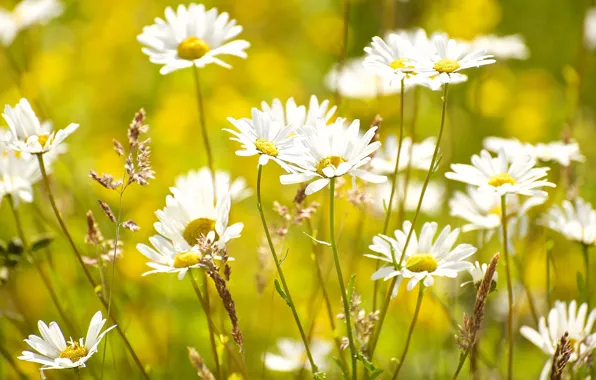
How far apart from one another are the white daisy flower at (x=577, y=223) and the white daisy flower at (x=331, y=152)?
0.52 meters

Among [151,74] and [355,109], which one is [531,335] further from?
[151,74]

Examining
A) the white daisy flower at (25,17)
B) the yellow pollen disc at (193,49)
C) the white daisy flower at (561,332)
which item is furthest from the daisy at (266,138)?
the white daisy flower at (25,17)

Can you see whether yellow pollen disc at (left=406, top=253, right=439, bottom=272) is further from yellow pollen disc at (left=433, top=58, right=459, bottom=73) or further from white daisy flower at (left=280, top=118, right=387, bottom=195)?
yellow pollen disc at (left=433, top=58, right=459, bottom=73)

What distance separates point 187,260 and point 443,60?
541mm

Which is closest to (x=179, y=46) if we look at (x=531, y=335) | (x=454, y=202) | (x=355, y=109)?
(x=454, y=202)

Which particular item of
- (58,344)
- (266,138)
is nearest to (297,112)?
(266,138)

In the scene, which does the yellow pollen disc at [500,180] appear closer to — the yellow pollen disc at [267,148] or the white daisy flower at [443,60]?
the white daisy flower at [443,60]

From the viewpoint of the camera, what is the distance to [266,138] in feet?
3.71

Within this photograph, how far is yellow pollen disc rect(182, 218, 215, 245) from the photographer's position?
3.94 ft

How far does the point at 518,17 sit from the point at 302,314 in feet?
9.09

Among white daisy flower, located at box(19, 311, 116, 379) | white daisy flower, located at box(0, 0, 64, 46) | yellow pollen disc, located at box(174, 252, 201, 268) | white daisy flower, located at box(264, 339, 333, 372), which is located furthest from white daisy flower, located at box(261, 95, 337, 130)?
white daisy flower, located at box(0, 0, 64, 46)

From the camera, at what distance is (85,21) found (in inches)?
165

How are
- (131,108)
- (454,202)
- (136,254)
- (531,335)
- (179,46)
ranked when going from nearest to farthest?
(531,335) → (179,46) → (454,202) → (136,254) → (131,108)

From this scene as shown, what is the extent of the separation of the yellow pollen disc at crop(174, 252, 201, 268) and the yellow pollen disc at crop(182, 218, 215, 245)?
0.15ft
